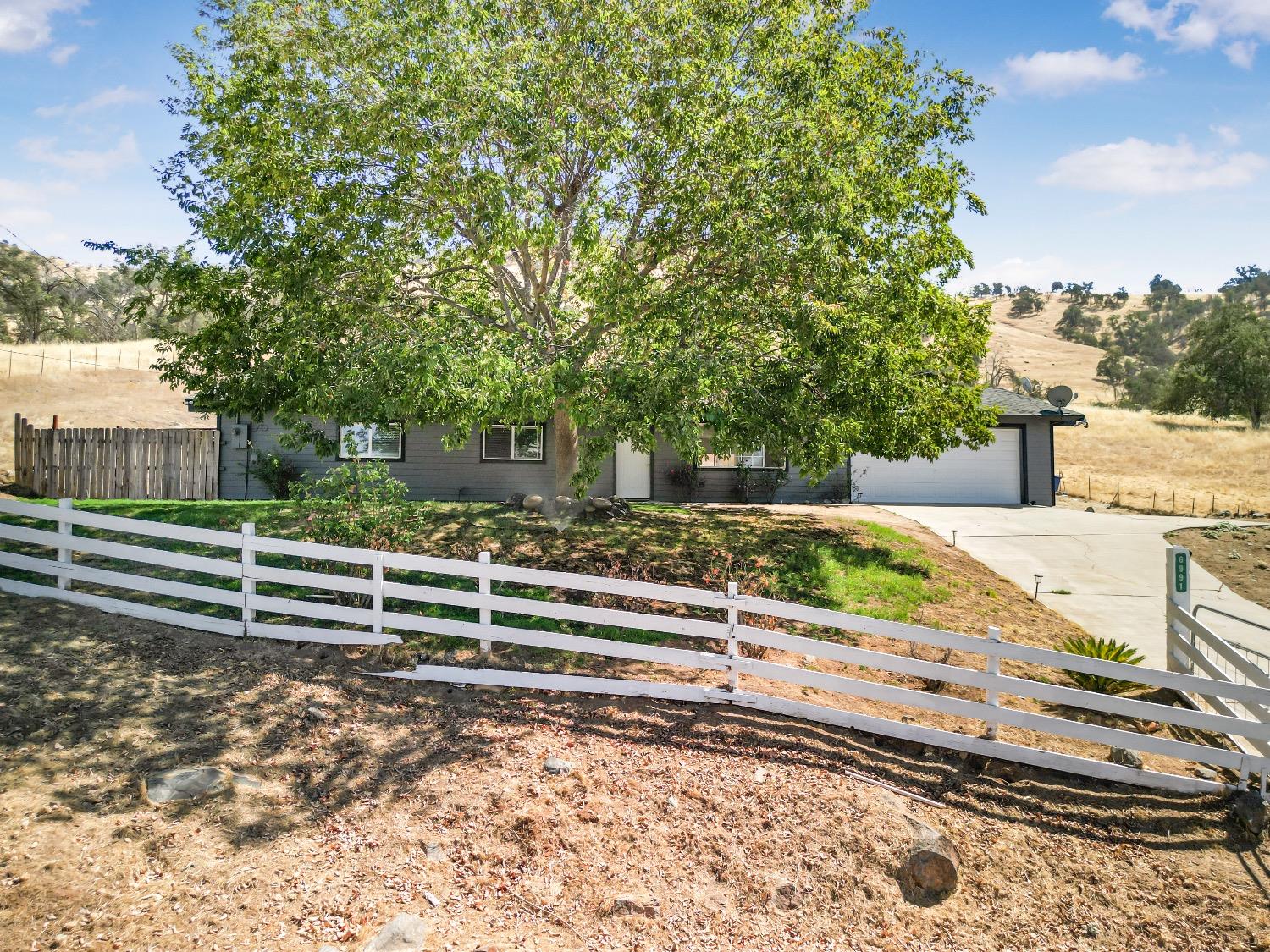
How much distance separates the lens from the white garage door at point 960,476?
23750 mm

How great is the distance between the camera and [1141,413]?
172 feet

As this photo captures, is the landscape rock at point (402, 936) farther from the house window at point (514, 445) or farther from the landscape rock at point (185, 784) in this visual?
the house window at point (514, 445)

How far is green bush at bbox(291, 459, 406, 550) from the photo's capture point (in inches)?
383

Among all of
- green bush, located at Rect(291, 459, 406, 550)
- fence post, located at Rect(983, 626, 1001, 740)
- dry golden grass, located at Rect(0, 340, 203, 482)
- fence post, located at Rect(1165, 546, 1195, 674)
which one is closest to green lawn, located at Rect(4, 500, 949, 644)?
green bush, located at Rect(291, 459, 406, 550)

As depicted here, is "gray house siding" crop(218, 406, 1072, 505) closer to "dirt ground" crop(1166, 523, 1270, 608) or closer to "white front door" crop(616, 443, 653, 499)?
"white front door" crop(616, 443, 653, 499)

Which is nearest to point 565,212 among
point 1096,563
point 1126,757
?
point 1126,757

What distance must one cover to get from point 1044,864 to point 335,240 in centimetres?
1103

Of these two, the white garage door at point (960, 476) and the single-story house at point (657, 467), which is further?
the white garage door at point (960, 476)

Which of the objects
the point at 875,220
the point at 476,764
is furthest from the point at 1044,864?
the point at 875,220

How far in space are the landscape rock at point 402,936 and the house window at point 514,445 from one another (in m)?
16.1

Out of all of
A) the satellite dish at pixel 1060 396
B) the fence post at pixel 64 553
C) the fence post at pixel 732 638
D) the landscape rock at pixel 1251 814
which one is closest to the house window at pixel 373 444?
the fence post at pixel 64 553

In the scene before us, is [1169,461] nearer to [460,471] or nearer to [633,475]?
[633,475]

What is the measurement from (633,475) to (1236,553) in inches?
544

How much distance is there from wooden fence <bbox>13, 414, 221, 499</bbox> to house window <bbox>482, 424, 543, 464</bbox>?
22.3 feet
